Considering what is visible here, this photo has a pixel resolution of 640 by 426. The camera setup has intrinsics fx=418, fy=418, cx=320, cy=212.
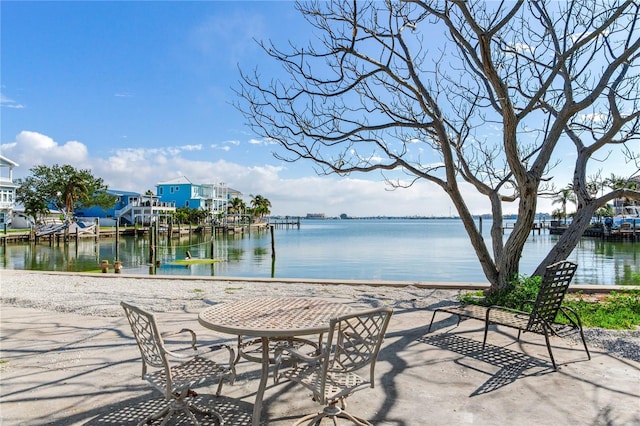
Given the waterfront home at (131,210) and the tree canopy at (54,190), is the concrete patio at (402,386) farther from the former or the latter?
the waterfront home at (131,210)

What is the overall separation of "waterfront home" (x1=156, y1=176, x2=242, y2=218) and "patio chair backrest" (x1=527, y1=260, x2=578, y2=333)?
72.1 meters

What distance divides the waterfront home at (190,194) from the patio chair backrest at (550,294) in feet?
237

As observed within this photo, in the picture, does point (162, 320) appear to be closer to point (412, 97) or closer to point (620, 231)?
point (412, 97)

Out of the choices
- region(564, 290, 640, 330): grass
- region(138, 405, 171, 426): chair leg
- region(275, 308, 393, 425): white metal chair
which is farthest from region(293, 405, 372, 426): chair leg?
region(564, 290, 640, 330): grass

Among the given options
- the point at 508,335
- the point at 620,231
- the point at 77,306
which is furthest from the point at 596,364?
the point at 620,231

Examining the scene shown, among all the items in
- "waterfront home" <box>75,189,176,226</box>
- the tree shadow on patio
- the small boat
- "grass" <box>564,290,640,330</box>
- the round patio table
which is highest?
"waterfront home" <box>75,189,176,226</box>

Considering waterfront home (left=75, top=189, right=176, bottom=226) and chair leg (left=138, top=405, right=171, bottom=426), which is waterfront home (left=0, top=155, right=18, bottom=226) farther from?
chair leg (left=138, top=405, right=171, bottom=426)

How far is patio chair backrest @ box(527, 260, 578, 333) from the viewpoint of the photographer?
4.21 metres

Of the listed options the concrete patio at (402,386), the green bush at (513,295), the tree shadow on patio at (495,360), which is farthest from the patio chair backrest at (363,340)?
the green bush at (513,295)

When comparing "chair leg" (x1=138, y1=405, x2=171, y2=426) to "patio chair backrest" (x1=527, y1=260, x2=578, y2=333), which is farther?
"patio chair backrest" (x1=527, y1=260, x2=578, y2=333)

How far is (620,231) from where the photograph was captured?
157 ft

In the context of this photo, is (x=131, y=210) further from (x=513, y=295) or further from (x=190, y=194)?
(x=513, y=295)

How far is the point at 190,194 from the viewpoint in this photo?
75250 millimetres

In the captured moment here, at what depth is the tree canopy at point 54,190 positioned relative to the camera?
5194 centimetres
